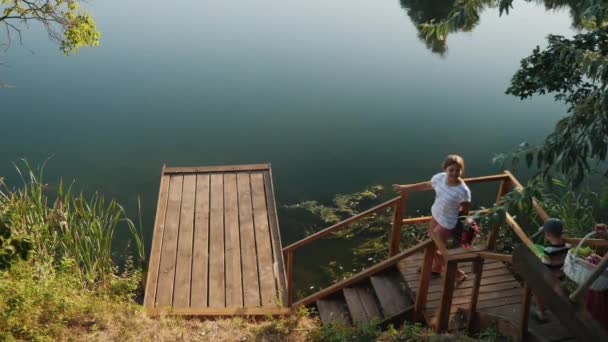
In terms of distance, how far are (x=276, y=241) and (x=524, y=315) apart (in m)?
3.51

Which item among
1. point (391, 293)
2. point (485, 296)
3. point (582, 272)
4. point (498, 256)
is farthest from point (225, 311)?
point (582, 272)

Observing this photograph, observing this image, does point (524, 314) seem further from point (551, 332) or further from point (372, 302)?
point (372, 302)

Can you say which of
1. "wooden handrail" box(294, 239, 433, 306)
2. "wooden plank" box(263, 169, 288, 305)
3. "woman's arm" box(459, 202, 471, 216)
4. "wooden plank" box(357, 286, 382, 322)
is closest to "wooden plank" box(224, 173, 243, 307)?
"wooden plank" box(263, 169, 288, 305)

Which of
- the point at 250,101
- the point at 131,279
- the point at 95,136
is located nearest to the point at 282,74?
the point at 250,101

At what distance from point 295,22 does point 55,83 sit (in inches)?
326

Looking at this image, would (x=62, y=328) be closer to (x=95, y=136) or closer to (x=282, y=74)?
(x=95, y=136)

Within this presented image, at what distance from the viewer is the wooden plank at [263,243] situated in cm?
600

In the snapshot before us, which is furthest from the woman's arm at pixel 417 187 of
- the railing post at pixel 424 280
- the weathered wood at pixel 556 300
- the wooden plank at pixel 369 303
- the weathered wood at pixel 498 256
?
the weathered wood at pixel 556 300

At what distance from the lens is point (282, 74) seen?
14.3 m

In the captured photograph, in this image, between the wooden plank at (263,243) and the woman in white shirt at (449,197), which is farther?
the wooden plank at (263,243)

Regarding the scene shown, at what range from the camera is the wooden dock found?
231 inches

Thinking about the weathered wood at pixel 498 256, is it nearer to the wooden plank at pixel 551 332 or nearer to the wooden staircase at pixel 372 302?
the wooden plank at pixel 551 332

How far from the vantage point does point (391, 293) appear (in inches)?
206

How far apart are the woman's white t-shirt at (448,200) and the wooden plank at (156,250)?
3101 mm
